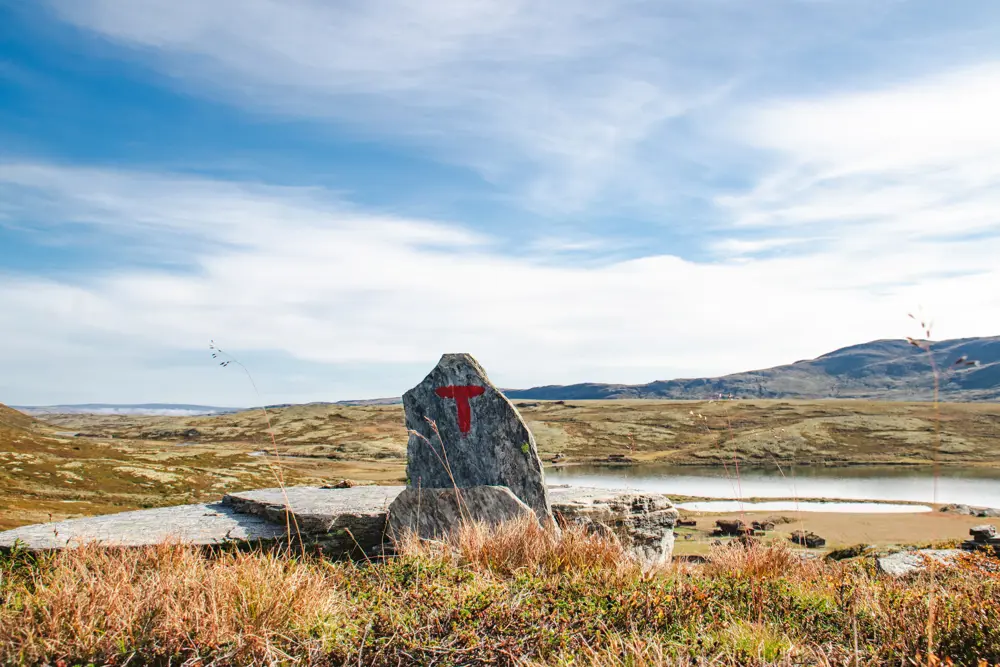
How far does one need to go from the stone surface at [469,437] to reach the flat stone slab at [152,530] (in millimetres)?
2127

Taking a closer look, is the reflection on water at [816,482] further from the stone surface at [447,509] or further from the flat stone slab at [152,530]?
the flat stone slab at [152,530]

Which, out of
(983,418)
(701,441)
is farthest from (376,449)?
(983,418)

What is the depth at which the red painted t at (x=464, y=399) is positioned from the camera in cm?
868

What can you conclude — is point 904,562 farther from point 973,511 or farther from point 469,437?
point 973,511

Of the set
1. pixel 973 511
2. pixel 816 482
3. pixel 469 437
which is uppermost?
pixel 469 437

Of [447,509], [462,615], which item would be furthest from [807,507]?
[462,615]

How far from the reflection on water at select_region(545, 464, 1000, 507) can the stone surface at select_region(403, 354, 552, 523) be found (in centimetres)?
1948

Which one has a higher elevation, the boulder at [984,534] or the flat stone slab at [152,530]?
the flat stone slab at [152,530]

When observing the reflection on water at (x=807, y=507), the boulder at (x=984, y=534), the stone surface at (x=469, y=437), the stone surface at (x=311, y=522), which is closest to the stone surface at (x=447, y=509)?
the stone surface at (x=311, y=522)

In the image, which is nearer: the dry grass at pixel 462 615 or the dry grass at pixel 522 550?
the dry grass at pixel 462 615

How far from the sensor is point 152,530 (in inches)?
271

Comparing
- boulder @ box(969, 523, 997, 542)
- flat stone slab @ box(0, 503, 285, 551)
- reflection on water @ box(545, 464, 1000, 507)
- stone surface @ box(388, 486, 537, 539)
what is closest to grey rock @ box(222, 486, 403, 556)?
flat stone slab @ box(0, 503, 285, 551)

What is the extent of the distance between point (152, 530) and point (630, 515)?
18.5 ft

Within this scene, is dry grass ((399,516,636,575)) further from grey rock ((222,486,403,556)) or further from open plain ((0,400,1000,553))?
open plain ((0,400,1000,553))
